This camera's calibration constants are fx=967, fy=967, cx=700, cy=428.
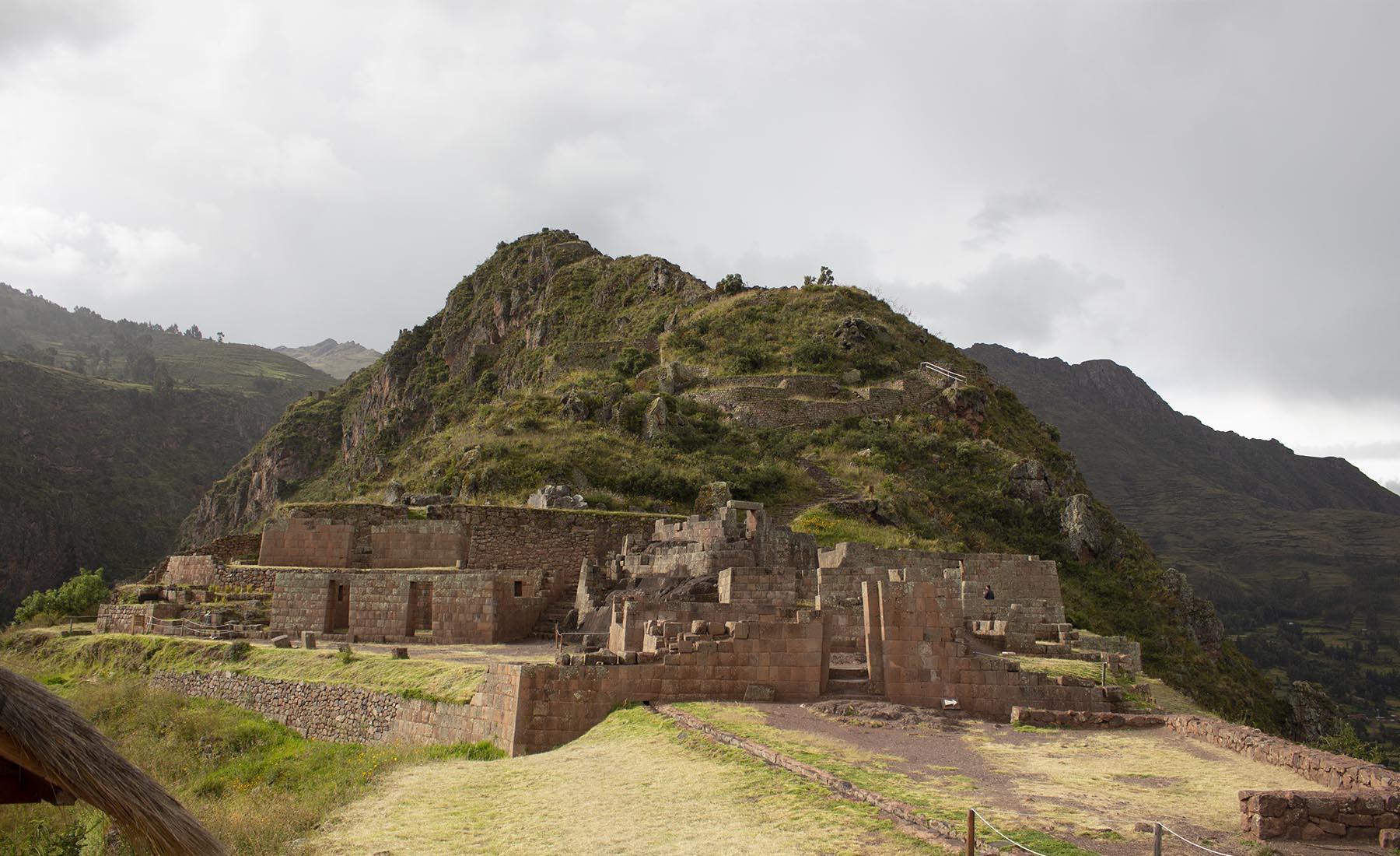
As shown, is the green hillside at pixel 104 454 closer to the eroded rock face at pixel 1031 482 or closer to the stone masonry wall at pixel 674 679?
the eroded rock face at pixel 1031 482

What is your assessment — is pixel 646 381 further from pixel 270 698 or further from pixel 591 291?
pixel 270 698

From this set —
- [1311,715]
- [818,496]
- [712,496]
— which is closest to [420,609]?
[712,496]

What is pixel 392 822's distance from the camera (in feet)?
32.0

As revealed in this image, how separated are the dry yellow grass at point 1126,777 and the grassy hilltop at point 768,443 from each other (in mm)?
17523

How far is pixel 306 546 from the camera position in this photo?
24.5 meters

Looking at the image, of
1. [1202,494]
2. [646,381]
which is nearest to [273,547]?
[646,381]

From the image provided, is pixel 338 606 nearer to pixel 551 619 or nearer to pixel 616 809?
pixel 551 619

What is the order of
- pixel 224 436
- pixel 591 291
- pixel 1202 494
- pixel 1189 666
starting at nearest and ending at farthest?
1. pixel 1189 666
2. pixel 591 291
3. pixel 1202 494
4. pixel 224 436

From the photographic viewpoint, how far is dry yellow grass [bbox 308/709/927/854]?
299 inches

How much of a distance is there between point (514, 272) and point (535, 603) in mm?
61418

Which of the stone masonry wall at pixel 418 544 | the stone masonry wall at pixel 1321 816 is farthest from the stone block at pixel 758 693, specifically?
the stone masonry wall at pixel 418 544

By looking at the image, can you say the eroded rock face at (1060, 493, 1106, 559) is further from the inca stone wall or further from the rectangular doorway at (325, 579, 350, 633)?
the rectangular doorway at (325, 579, 350, 633)

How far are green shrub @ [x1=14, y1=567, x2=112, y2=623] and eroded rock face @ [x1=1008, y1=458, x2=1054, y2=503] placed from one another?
31.4 m

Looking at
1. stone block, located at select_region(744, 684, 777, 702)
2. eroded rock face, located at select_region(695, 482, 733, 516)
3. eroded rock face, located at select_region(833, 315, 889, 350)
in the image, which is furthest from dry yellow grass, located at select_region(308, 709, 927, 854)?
eroded rock face, located at select_region(833, 315, 889, 350)
